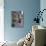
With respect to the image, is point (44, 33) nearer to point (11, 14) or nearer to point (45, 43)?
point (45, 43)

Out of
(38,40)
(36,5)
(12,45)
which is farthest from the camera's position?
(36,5)

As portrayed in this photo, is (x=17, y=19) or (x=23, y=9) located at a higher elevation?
(x=23, y=9)

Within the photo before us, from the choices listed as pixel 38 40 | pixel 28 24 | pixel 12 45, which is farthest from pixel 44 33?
pixel 28 24

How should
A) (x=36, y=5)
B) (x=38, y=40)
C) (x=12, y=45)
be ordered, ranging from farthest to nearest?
1. (x=36, y=5)
2. (x=12, y=45)
3. (x=38, y=40)

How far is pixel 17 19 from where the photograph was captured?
206 inches

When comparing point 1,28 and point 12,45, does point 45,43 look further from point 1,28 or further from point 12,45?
point 1,28

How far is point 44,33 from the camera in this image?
8.34 feet

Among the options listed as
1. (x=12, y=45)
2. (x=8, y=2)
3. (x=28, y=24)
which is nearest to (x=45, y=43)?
(x=12, y=45)

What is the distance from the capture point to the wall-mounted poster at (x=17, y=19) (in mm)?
5199

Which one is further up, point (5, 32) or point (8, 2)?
point (8, 2)

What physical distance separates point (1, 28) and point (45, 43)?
2.98 meters

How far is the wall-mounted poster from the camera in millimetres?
5199

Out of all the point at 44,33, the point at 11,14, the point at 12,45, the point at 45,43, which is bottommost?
the point at 12,45

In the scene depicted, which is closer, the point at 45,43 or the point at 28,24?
the point at 45,43
